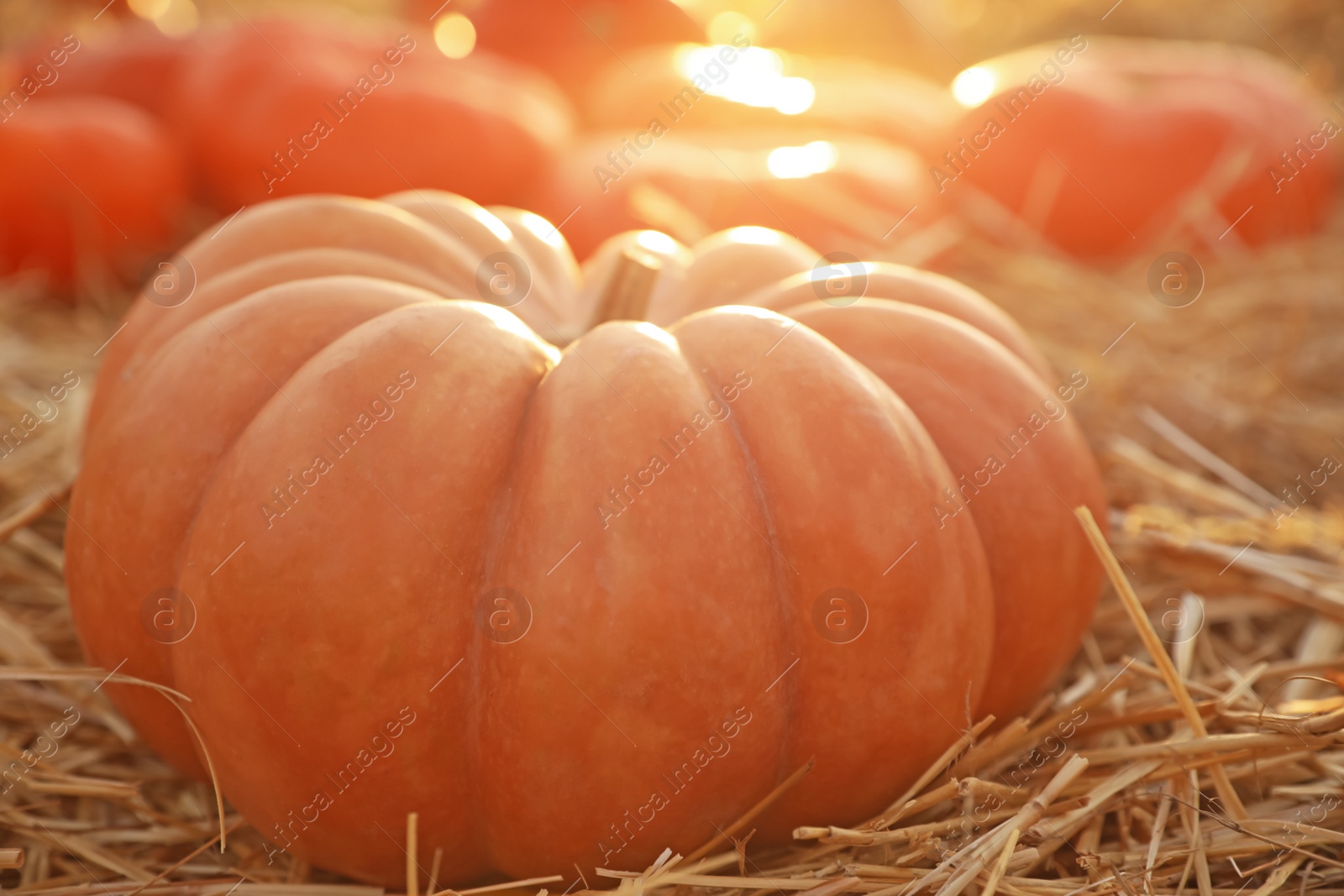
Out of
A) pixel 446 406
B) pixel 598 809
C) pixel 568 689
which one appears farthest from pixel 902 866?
pixel 446 406

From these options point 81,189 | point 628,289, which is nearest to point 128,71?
point 81,189

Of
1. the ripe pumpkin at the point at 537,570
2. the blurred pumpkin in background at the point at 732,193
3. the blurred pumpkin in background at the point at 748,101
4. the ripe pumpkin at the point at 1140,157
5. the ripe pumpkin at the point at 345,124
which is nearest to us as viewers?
the ripe pumpkin at the point at 537,570

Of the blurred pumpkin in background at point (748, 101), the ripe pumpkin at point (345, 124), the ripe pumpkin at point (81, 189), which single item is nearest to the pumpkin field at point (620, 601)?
the ripe pumpkin at point (81, 189)

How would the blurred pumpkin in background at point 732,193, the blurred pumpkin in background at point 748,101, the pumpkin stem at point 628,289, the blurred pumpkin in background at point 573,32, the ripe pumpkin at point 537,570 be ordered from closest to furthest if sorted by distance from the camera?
the ripe pumpkin at point 537,570
the pumpkin stem at point 628,289
the blurred pumpkin in background at point 732,193
the blurred pumpkin in background at point 748,101
the blurred pumpkin in background at point 573,32

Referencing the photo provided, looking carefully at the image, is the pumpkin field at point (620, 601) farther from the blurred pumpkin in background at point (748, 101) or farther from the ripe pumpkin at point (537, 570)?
the blurred pumpkin in background at point (748, 101)

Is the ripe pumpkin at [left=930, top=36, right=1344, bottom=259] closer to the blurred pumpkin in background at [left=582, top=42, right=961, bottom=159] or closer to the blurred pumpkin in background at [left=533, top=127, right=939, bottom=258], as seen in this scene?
the blurred pumpkin in background at [left=582, top=42, right=961, bottom=159]

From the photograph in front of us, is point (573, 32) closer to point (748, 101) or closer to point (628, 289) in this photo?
point (748, 101)
